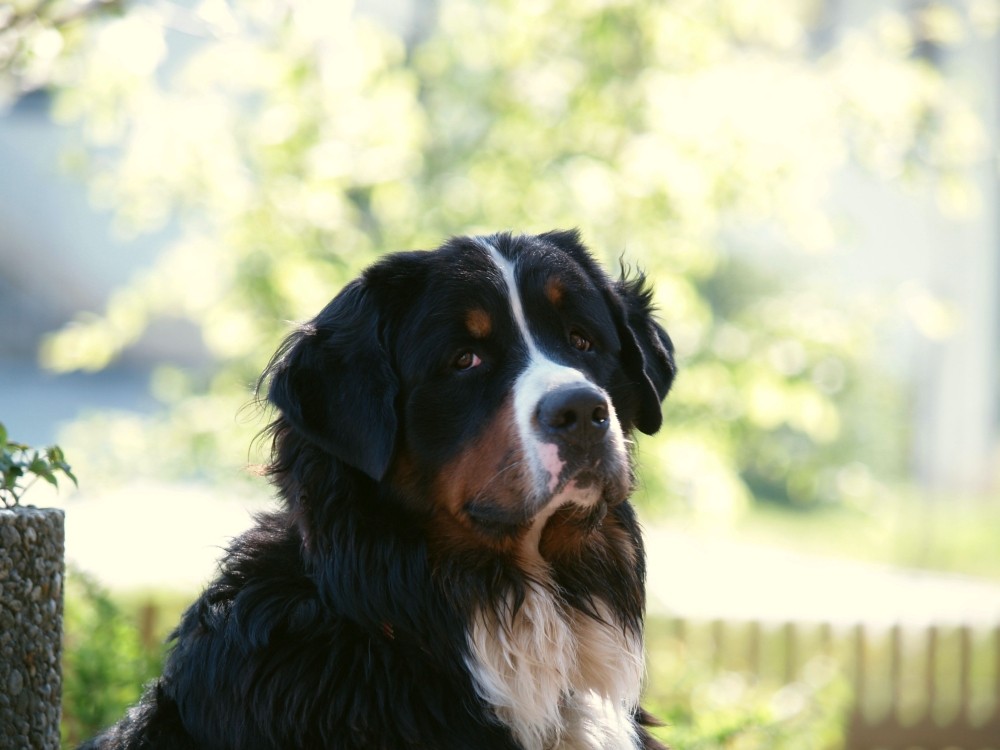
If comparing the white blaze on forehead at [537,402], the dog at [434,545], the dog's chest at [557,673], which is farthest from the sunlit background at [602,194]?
the white blaze on forehead at [537,402]

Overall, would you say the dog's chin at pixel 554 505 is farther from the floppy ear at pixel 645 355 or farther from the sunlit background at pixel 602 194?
the sunlit background at pixel 602 194

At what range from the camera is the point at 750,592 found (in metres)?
13.5

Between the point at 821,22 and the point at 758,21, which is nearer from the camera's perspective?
the point at 758,21

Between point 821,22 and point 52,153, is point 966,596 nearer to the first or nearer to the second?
point 821,22

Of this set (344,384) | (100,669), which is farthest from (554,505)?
(100,669)

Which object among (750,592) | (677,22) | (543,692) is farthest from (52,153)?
(543,692)

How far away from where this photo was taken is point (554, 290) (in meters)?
3.27

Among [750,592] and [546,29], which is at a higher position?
[546,29]

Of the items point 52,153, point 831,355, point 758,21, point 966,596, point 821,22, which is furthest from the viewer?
point 821,22

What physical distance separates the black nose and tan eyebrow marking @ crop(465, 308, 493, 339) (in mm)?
330

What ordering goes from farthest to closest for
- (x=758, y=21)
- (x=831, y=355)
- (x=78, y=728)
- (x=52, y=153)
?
(x=52, y=153) → (x=758, y=21) → (x=831, y=355) → (x=78, y=728)

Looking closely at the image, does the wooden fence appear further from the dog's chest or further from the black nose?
the black nose

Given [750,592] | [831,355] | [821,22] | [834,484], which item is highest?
[821,22]

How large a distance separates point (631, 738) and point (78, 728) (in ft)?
8.24
